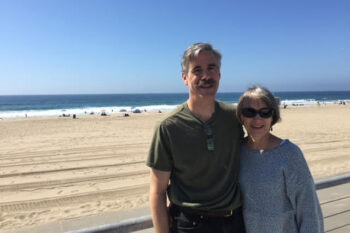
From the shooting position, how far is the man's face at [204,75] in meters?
1.81

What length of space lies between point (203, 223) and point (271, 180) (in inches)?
17.3

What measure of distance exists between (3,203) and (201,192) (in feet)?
19.5

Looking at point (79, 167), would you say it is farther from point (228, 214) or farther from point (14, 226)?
point (228, 214)

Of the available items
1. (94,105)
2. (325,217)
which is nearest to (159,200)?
(325,217)

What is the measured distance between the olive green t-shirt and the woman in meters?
0.09

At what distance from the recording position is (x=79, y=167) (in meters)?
9.20

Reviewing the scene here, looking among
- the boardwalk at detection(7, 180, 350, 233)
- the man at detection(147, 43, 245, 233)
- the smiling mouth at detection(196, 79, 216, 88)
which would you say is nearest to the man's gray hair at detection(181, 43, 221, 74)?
the man at detection(147, 43, 245, 233)

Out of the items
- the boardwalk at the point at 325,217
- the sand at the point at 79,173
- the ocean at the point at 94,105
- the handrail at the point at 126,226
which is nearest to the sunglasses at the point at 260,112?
the handrail at the point at 126,226

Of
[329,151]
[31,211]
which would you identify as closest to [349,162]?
[329,151]

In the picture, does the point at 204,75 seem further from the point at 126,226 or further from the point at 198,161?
the point at 126,226

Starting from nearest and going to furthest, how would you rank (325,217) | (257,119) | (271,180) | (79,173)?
1. (271,180)
2. (257,119)
3. (325,217)
4. (79,173)

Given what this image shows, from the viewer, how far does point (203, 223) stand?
1.79 meters

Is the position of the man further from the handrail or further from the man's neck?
the handrail

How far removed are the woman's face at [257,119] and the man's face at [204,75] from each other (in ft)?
0.73
